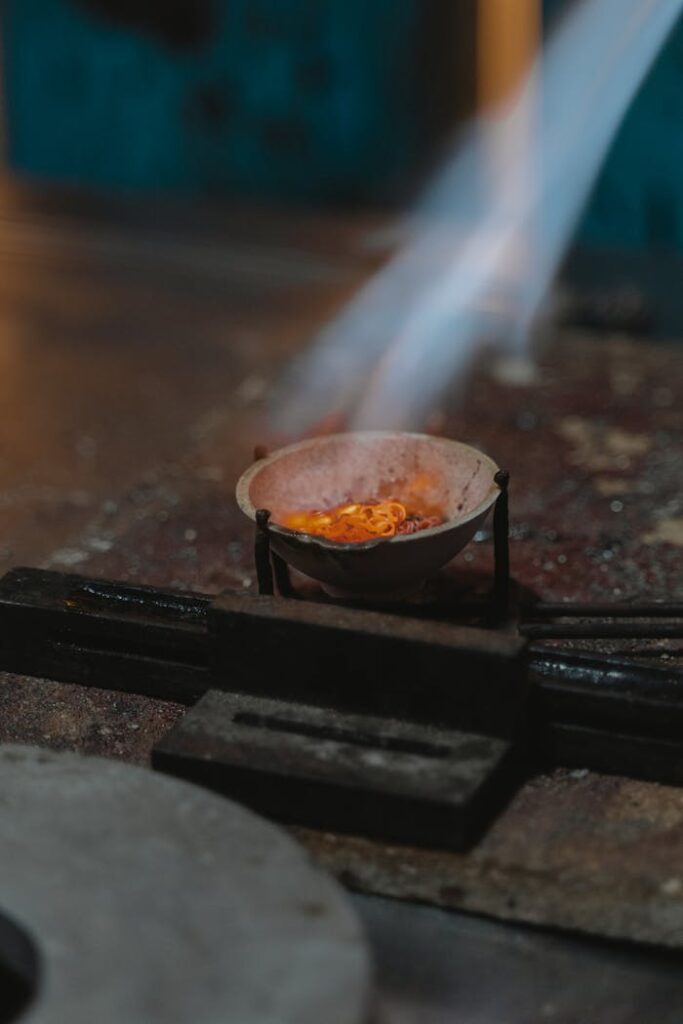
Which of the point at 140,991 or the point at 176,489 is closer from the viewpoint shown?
the point at 140,991

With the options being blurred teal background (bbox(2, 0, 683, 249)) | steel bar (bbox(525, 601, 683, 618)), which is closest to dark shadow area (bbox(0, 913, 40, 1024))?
steel bar (bbox(525, 601, 683, 618))

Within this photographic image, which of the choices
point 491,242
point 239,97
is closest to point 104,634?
point 491,242

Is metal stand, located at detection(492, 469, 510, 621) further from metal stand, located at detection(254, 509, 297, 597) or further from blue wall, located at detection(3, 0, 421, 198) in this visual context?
blue wall, located at detection(3, 0, 421, 198)

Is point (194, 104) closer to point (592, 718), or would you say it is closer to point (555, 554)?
point (555, 554)

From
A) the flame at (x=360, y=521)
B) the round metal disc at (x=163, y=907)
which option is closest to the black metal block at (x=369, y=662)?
the flame at (x=360, y=521)

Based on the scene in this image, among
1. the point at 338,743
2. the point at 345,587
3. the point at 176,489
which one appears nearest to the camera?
the point at 338,743

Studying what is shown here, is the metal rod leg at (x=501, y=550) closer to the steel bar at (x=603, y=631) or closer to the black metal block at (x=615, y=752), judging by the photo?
the steel bar at (x=603, y=631)

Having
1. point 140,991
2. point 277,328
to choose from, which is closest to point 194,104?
point 277,328
